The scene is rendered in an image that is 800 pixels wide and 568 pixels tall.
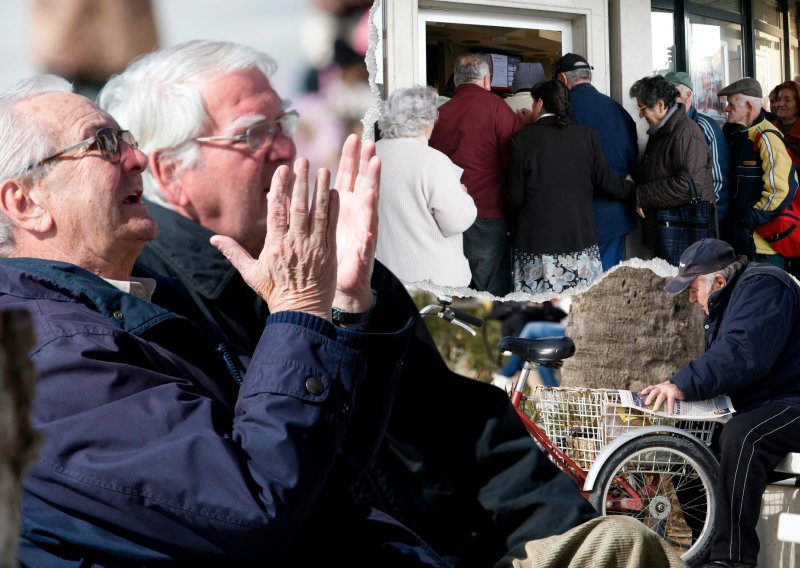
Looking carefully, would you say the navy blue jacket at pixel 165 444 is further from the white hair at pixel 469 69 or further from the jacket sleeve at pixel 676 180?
the jacket sleeve at pixel 676 180

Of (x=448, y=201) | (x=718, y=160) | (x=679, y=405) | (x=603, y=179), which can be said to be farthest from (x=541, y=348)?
(x=718, y=160)

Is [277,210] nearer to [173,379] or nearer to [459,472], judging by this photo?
[173,379]

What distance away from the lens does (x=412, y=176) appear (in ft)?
13.4

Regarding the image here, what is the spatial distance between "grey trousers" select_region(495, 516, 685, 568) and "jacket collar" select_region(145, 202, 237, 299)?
982 mm

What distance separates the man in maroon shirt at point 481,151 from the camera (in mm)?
4262

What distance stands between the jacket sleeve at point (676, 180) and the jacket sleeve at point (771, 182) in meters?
0.33

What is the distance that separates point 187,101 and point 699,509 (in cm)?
261

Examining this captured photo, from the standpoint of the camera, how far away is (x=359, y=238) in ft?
5.77

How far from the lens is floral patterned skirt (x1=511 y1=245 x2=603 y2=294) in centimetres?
441

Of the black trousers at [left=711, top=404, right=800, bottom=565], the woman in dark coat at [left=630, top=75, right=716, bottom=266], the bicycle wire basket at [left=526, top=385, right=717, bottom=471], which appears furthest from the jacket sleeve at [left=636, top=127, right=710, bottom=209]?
the black trousers at [left=711, top=404, right=800, bottom=565]

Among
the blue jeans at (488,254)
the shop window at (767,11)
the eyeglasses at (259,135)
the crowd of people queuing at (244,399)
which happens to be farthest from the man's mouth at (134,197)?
the shop window at (767,11)

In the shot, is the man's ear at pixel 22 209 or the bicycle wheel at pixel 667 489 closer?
the man's ear at pixel 22 209

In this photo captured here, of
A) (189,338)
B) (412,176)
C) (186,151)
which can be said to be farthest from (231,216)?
(412,176)

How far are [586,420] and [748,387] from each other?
671mm
